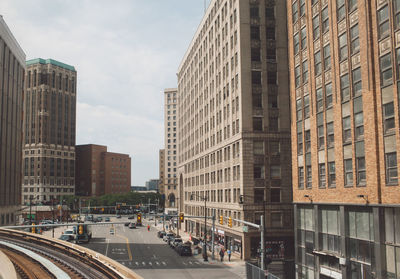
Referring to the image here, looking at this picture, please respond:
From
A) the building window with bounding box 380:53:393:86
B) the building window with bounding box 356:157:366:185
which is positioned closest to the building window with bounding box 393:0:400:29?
the building window with bounding box 380:53:393:86

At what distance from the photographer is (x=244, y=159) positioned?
203 ft

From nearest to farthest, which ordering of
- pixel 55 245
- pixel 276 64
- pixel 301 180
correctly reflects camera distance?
1. pixel 301 180
2. pixel 55 245
3. pixel 276 64


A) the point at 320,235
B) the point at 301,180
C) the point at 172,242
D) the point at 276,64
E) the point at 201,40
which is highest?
the point at 201,40

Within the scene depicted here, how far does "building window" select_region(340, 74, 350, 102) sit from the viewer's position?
118 ft

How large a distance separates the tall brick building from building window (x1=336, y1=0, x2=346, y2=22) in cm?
9

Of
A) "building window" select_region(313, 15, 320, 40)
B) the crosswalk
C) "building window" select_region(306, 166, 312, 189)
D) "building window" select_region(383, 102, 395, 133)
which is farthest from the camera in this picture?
the crosswalk

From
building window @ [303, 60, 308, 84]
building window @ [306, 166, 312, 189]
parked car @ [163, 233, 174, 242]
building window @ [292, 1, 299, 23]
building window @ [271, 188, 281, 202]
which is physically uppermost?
building window @ [292, 1, 299, 23]

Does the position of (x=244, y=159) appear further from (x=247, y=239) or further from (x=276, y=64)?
(x=276, y=64)

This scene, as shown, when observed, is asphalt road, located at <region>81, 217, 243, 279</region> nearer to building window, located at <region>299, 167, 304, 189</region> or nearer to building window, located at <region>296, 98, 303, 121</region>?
building window, located at <region>299, 167, 304, 189</region>

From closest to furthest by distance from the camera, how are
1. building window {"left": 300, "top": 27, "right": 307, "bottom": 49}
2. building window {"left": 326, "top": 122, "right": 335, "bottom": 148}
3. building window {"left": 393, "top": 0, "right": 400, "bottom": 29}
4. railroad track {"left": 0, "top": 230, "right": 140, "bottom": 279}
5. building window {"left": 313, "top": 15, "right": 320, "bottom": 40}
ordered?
railroad track {"left": 0, "top": 230, "right": 140, "bottom": 279} → building window {"left": 393, "top": 0, "right": 400, "bottom": 29} → building window {"left": 326, "top": 122, "right": 335, "bottom": 148} → building window {"left": 313, "top": 15, "right": 320, "bottom": 40} → building window {"left": 300, "top": 27, "right": 307, "bottom": 49}

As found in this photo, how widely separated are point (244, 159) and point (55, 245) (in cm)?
2822

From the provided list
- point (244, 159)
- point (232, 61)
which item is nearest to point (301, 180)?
point (244, 159)

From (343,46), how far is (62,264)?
31051 mm

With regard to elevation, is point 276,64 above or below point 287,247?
above
